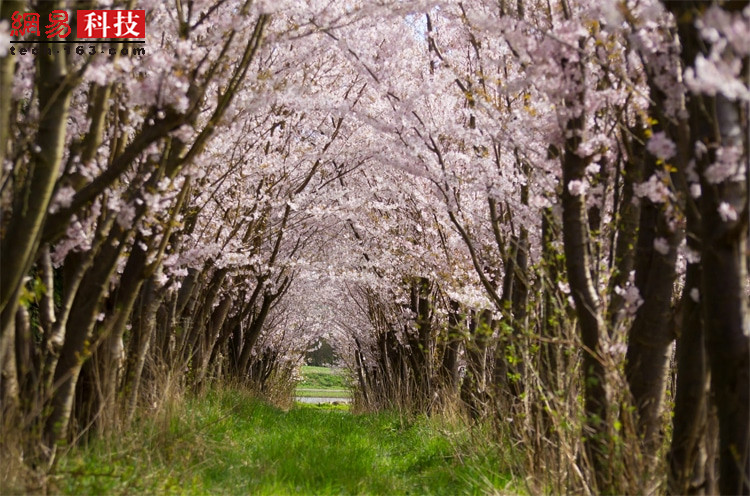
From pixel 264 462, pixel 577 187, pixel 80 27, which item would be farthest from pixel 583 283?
pixel 264 462

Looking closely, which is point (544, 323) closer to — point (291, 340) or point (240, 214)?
point (240, 214)

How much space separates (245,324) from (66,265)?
13560 mm

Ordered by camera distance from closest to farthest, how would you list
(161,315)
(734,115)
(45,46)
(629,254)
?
(734,115) → (45,46) → (629,254) → (161,315)

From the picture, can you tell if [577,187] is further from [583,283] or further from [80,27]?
[80,27]

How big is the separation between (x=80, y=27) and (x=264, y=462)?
4.14 m

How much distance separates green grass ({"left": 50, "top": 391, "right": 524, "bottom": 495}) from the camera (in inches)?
197

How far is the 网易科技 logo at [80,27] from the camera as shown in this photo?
163 inches

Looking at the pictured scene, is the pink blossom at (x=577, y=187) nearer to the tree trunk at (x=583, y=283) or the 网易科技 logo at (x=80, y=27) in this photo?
the tree trunk at (x=583, y=283)

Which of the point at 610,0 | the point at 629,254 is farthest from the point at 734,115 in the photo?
the point at 629,254

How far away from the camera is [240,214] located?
10.6 meters

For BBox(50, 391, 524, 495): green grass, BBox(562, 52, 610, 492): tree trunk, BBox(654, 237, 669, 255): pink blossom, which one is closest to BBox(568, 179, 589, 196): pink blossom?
BBox(562, 52, 610, 492): tree trunk

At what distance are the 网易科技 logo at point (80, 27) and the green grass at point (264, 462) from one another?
2280 millimetres

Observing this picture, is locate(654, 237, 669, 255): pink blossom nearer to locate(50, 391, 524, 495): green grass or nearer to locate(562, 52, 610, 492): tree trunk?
locate(562, 52, 610, 492): tree trunk

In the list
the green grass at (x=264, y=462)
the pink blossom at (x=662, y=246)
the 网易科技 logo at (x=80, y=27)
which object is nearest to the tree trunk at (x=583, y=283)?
the pink blossom at (x=662, y=246)
